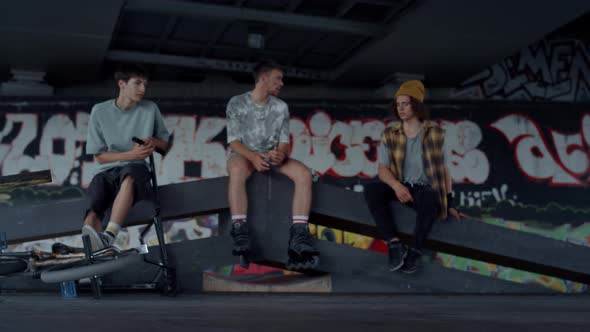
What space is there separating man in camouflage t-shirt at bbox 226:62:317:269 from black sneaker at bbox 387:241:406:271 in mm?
529

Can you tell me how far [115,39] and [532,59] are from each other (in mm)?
7038

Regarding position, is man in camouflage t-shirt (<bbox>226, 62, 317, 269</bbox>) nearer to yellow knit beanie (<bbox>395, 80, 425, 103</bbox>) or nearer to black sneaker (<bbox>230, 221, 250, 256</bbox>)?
black sneaker (<bbox>230, 221, 250, 256</bbox>)

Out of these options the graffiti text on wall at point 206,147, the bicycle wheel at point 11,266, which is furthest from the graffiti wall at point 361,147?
the bicycle wheel at point 11,266

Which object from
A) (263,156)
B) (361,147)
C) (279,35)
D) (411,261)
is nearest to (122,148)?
(263,156)

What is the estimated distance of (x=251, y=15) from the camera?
8156 millimetres

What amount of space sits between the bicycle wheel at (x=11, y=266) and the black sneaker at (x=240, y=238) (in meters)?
1.31

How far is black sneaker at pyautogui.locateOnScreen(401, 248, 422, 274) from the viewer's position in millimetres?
4332

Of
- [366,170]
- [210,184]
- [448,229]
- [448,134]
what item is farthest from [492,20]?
[210,184]

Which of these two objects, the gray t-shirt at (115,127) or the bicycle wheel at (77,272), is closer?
the bicycle wheel at (77,272)

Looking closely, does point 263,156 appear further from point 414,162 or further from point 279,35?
point 279,35

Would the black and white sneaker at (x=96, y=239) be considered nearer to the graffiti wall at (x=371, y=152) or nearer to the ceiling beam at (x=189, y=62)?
the graffiti wall at (x=371, y=152)

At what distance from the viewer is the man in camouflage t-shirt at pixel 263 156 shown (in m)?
4.11

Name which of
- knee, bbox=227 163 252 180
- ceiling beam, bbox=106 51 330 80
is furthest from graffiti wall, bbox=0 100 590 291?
knee, bbox=227 163 252 180

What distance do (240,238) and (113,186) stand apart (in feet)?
2.80
